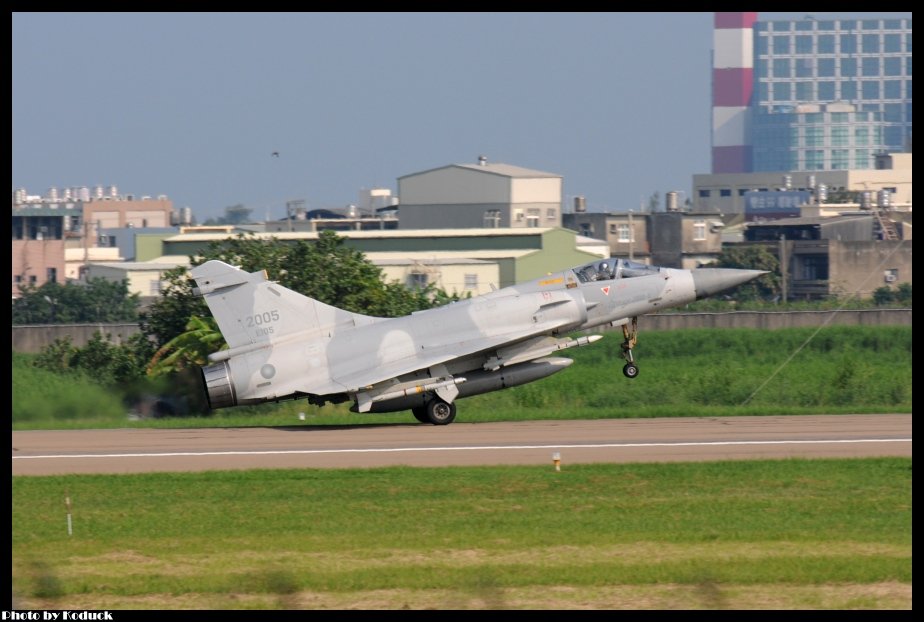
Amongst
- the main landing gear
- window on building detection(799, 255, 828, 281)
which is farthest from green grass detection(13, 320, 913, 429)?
window on building detection(799, 255, 828, 281)

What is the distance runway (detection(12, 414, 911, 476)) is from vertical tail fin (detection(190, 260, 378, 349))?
80.3 inches

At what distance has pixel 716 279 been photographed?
29.5 m

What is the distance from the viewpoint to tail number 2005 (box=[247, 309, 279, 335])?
27062 millimetres

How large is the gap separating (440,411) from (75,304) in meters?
55.2

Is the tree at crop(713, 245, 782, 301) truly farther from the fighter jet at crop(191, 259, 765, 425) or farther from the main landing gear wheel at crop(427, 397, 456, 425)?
the main landing gear wheel at crop(427, 397, 456, 425)

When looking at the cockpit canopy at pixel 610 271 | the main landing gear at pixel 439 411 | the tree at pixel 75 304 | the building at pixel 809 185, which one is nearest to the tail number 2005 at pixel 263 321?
the main landing gear at pixel 439 411

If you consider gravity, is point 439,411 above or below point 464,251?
below

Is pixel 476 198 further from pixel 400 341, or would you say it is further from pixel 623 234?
pixel 400 341

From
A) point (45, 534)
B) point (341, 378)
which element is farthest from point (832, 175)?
point (45, 534)

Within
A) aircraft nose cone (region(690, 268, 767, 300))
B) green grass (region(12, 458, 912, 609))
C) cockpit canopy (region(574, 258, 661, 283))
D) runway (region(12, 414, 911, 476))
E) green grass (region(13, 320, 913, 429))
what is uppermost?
cockpit canopy (region(574, 258, 661, 283))

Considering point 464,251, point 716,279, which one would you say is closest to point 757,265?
point 464,251

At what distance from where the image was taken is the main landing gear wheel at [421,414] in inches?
1115

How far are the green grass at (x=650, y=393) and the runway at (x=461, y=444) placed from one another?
1.66 metres

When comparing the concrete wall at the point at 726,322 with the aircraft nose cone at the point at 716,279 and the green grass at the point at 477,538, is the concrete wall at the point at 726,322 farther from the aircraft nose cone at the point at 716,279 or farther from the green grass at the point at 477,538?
the green grass at the point at 477,538
